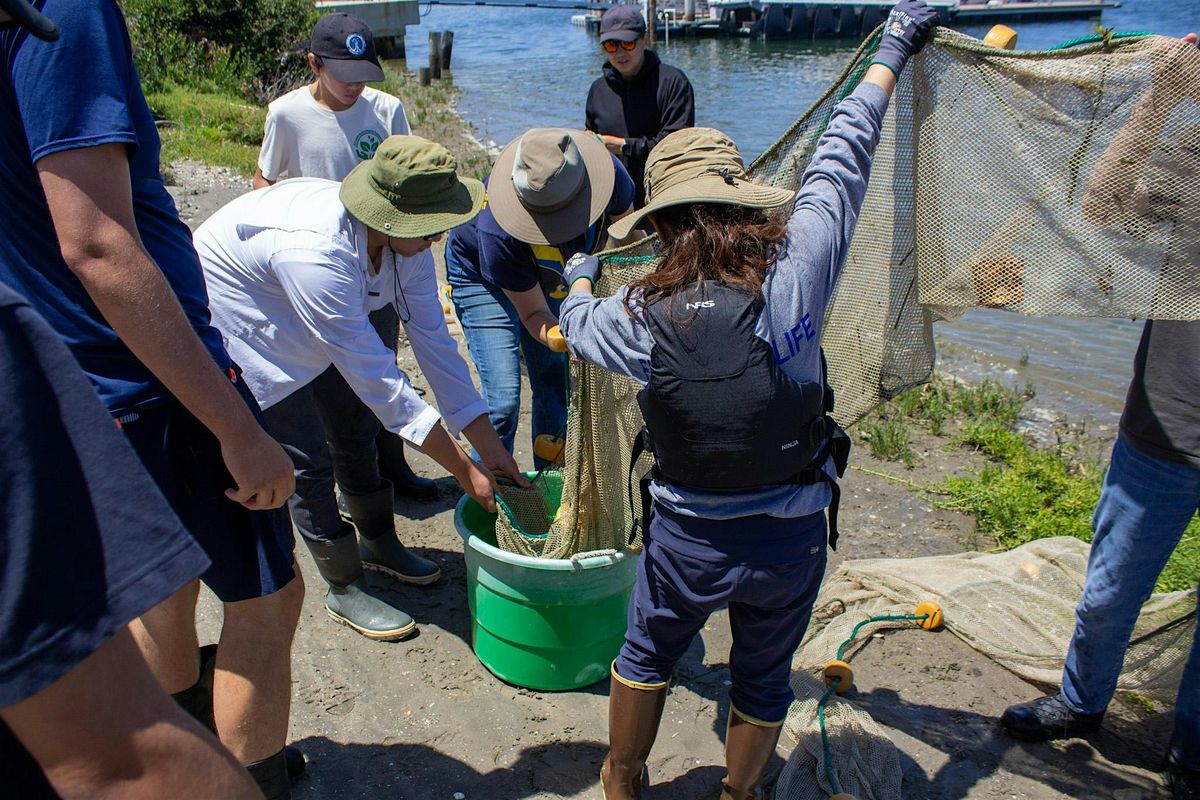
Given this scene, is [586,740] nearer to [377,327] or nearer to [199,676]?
[199,676]

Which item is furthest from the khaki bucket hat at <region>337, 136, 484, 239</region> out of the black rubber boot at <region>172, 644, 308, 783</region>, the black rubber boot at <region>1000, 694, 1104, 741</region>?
the black rubber boot at <region>1000, 694, 1104, 741</region>

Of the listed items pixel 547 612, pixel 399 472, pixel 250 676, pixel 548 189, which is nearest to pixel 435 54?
pixel 399 472

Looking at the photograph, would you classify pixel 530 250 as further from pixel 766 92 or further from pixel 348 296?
pixel 766 92

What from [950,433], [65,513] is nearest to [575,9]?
[950,433]

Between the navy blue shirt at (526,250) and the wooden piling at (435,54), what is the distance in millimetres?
24582

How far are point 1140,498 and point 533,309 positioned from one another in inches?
83.2

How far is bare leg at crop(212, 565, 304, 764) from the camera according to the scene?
2.29m

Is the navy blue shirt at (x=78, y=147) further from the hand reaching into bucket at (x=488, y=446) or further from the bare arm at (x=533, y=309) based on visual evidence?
the bare arm at (x=533, y=309)

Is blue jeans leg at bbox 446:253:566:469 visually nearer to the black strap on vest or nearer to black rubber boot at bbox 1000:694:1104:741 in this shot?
the black strap on vest

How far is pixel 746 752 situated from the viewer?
252cm

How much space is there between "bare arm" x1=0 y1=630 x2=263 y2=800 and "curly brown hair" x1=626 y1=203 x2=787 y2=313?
1.41 m

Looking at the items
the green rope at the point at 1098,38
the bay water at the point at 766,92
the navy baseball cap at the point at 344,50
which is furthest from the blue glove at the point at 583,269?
the navy baseball cap at the point at 344,50

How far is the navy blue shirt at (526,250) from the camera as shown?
3.50 m

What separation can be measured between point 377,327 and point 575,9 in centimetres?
5295
